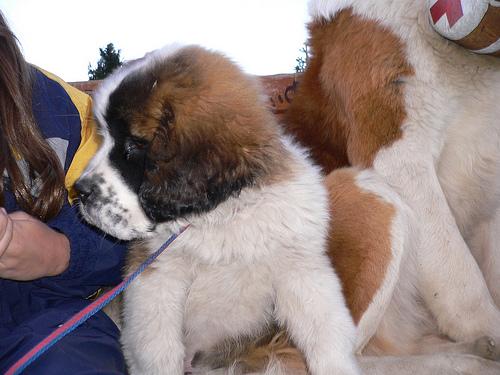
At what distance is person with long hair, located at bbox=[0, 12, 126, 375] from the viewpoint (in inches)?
69.8

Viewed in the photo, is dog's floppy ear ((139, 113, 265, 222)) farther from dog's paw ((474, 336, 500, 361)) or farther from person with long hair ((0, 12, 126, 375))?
dog's paw ((474, 336, 500, 361))

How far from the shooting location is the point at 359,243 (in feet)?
7.20

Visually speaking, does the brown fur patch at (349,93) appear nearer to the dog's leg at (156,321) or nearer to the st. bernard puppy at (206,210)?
the st. bernard puppy at (206,210)

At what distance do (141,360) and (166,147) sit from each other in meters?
0.72

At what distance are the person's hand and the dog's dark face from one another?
0.55 ft

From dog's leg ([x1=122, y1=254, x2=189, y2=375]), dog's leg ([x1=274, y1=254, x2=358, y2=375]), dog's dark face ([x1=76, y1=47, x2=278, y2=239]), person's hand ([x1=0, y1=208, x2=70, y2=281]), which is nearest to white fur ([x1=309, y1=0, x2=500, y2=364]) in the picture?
dog's leg ([x1=274, y1=254, x2=358, y2=375])

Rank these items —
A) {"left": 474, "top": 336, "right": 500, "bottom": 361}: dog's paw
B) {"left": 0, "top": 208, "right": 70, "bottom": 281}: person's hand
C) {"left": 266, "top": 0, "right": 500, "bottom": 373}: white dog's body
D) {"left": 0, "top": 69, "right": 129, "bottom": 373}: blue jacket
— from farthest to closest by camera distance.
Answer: {"left": 266, "top": 0, "right": 500, "bottom": 373}: white dog's body < {"left": 474, "top": 336, "right": 500, "bottom": 361}: dog's paw < {"left": 0, "top": 69, "right": 129, "bottom": 373}: blue jacket < {"left": 0, "top": 208, "right": 70, "bottom": 281}: person's hand

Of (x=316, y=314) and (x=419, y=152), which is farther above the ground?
(x=419, y=152)

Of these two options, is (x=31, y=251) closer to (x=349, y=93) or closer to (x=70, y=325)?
(x=70, y=325)

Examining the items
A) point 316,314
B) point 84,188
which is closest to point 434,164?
point 316,314

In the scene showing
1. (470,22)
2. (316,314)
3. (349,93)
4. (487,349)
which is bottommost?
(487,349)

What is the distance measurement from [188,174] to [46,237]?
541mm

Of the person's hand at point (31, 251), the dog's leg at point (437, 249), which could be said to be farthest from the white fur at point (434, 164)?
the person's hand at point (31, 251)

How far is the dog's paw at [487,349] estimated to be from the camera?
2.12 meters
